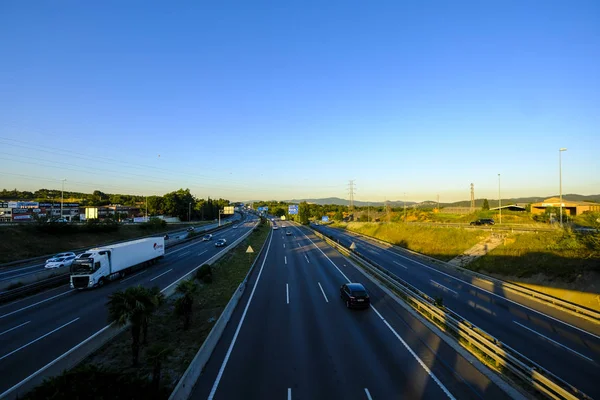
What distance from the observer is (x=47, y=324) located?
18016 millimetres

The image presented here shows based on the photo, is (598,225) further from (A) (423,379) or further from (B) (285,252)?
(B) (285,252)

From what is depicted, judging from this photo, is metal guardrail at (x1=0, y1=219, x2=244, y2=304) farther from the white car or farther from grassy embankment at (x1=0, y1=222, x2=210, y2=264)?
grassy embankment at (x1=0, y1=222, x2=210, y2=264)

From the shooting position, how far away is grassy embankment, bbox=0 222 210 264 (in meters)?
41.6

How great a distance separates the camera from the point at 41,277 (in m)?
28.6

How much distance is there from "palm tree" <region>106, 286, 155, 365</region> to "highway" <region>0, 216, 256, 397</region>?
4.14 metres

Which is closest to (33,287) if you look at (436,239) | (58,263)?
(58,263)

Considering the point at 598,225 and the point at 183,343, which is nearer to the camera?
the point at 183,343

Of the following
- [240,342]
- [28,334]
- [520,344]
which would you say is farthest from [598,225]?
[28,334]

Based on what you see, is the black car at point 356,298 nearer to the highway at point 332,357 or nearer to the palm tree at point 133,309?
the highway at point 332,357

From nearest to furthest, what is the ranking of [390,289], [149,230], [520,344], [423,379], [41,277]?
[423,379], [520,344], [390,289], [41,277], [149,230]

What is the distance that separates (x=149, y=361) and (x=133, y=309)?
10.5 ft

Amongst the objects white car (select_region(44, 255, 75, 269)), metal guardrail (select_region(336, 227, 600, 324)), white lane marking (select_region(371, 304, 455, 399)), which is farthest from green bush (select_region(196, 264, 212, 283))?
metal guardrail (select_region(336, 227, 600, 324))

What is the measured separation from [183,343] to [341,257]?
29.7 meters

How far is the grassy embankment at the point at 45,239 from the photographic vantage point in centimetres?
4159
